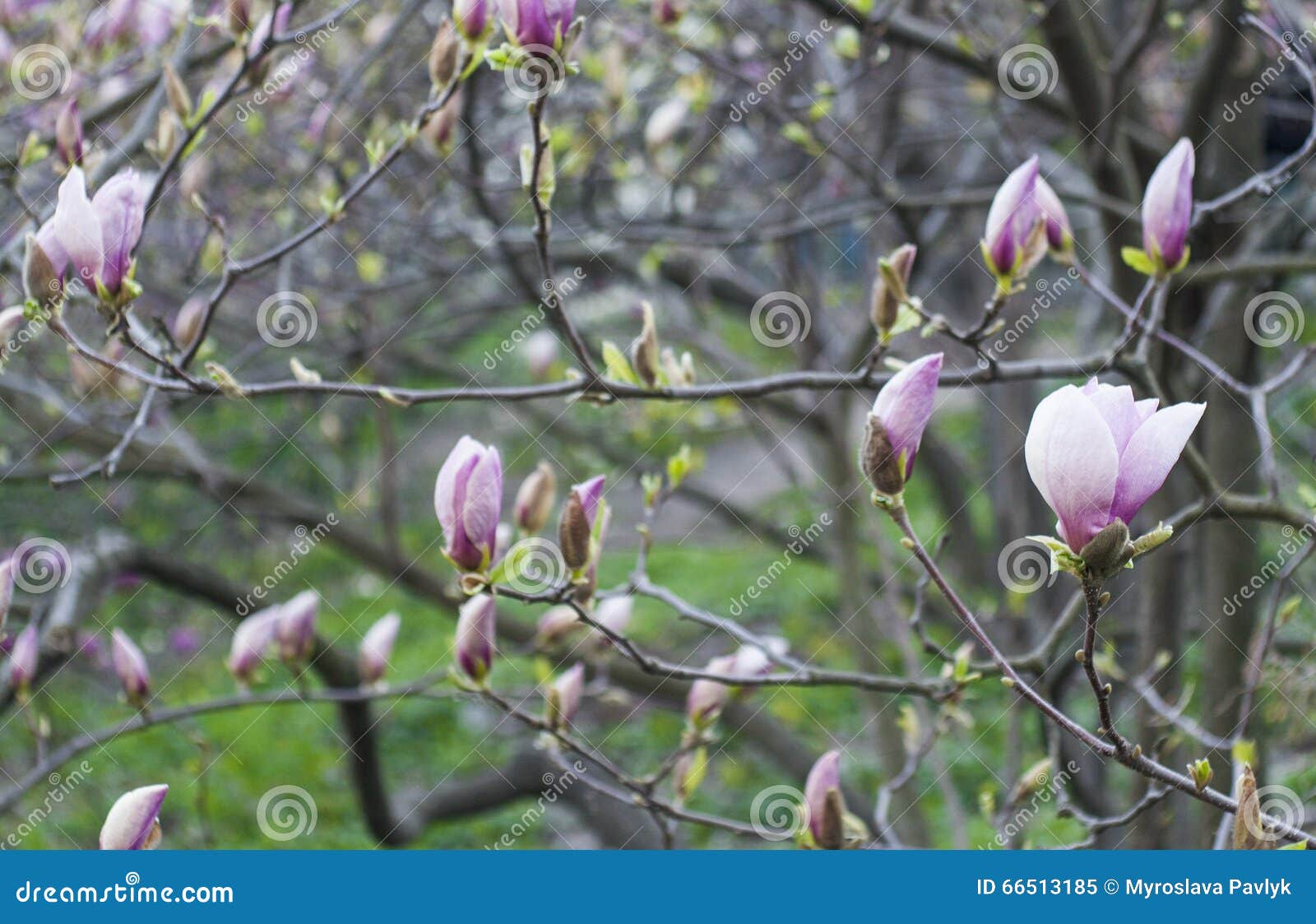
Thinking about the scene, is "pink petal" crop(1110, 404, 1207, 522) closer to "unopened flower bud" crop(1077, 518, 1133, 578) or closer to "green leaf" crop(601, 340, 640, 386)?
"unopened flower bud" crop(1077, 518, 1133, 578)

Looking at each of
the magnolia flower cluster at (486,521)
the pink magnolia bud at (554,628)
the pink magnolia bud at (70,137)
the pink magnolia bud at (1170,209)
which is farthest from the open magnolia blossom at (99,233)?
the pink magnolia bud at (1170,209)

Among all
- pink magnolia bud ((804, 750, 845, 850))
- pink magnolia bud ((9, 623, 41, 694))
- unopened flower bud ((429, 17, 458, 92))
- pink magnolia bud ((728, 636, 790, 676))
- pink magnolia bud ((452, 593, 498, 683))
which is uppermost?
unopened flower bud ((429, 17, 458, 92))

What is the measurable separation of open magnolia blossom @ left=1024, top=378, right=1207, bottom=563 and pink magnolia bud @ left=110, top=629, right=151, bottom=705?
1.16m

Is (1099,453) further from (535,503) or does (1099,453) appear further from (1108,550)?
(535,503)

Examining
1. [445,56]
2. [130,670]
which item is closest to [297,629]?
[130,670]

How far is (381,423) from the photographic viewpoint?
286 centimetres

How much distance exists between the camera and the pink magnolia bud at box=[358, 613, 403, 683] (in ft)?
5.73

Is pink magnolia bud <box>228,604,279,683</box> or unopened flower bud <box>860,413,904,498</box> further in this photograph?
pink magnolia bud <box>228,604,279,683</box>

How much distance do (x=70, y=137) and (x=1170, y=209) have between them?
1.19 metres

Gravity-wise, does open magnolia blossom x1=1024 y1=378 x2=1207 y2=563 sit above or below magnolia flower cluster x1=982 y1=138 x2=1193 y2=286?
below

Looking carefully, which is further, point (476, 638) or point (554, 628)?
point (554, 628)

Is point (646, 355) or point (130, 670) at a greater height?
point (646, 355)

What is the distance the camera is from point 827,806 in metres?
1.13

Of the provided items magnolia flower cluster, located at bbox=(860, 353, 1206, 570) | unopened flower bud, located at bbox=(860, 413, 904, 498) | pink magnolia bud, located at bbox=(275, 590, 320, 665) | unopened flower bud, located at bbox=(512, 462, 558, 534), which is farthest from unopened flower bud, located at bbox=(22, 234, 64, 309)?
magnolia flower cluster, located at bbox=(860, 353, 1206, 570)
